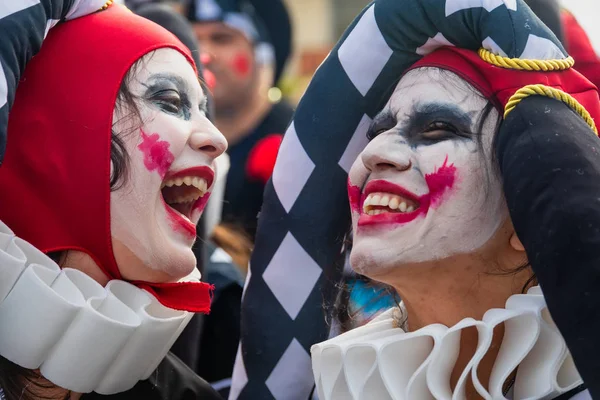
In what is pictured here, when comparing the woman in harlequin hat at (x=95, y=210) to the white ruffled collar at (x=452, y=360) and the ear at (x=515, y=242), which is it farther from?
the ear at (x=515, y=242)

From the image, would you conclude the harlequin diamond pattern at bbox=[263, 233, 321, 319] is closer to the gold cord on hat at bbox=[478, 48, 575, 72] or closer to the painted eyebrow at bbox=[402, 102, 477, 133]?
the painted eyebrow at bbox=[402, 102, 477, 133]

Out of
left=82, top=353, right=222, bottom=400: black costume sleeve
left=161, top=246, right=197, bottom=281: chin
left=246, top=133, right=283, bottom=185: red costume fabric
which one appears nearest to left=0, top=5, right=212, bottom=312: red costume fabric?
left=161, top=246, right=197, bottom=281: chin

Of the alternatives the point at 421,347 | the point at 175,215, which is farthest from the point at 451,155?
the point at 175,215

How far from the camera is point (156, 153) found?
7.73 feet

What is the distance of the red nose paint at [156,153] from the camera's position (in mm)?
2350

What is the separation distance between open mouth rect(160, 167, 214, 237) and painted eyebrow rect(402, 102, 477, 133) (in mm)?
547

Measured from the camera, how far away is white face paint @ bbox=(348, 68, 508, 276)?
2.09 meters


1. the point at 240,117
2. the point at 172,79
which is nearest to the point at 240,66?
the point at 240,117

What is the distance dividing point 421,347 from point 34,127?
1012mm

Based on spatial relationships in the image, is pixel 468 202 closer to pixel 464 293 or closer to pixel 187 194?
pixel 464 293

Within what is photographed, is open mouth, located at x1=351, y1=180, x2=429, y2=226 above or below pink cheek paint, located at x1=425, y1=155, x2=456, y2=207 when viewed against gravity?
below

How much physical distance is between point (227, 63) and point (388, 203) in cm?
341

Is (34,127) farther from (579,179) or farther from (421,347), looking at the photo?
(579,179)

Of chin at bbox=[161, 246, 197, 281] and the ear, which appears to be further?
chin at bbox=[161, 246, 197, 281]
